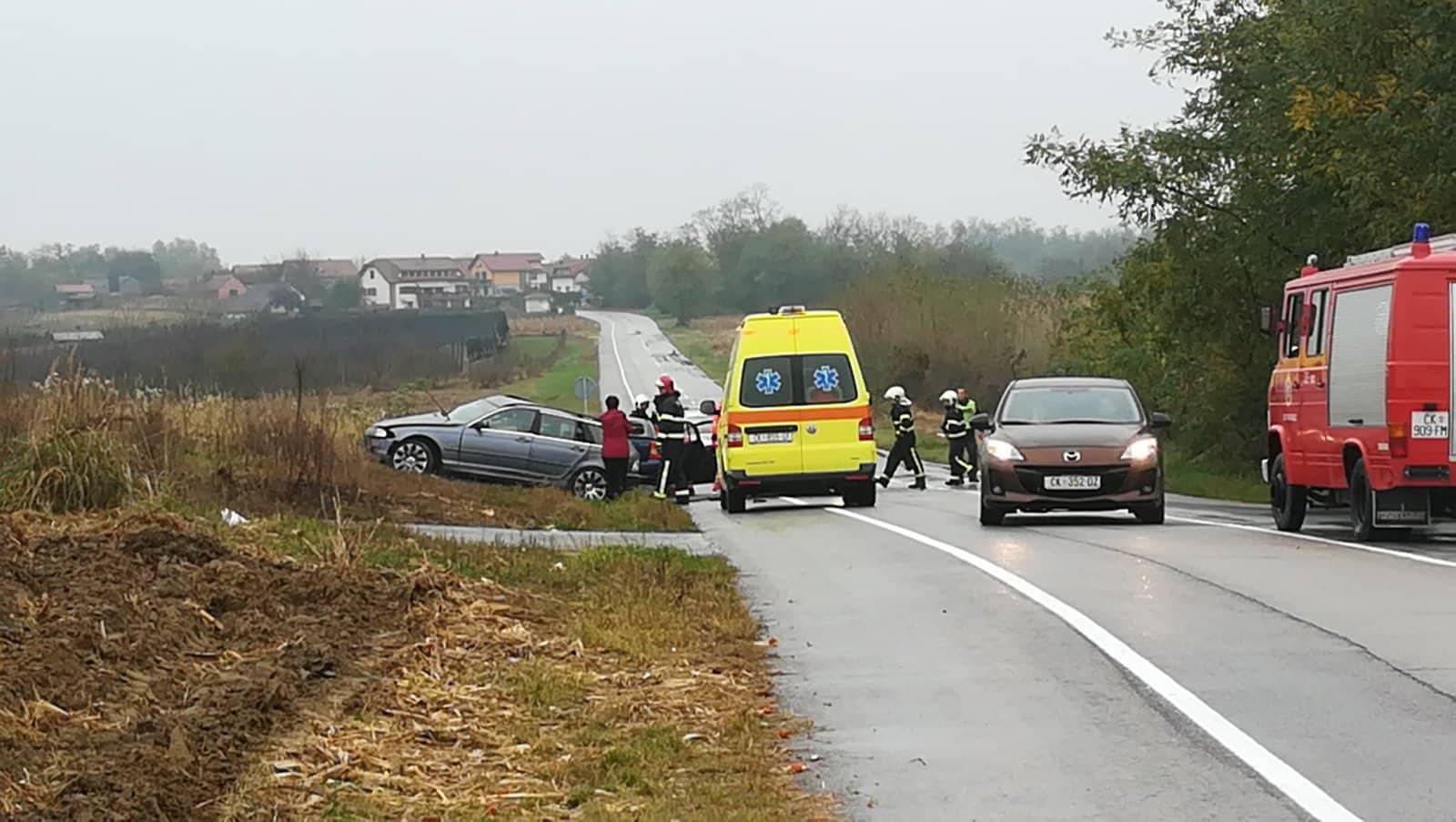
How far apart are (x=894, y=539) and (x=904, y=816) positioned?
12.1m

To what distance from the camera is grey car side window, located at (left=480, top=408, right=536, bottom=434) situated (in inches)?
1193

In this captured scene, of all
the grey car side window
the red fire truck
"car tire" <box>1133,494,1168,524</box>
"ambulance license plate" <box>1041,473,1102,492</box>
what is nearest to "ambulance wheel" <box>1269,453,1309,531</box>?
the red fire truck

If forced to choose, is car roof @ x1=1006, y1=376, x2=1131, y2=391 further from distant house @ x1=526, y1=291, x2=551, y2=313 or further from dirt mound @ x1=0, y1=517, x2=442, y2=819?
distant house @ x1=526, y1=291, x2=551, y2=313

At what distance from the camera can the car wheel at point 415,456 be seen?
29.7 m

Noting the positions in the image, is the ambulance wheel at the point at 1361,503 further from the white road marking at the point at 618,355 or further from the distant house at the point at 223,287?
the white road marking at the point at 618,355

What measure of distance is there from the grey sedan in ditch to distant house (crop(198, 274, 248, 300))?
45594mm

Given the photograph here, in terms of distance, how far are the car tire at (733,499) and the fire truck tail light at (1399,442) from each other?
9081 millimetres

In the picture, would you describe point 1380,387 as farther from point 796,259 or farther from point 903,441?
point 796,259

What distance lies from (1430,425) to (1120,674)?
8.56 meters

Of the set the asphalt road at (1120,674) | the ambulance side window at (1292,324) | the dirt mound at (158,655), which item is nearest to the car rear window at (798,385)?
the asphalt road at (1120,674)

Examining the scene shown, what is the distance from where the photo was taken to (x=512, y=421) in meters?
30.5

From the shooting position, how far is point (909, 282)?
73938mm

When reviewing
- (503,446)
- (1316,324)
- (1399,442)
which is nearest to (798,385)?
(1316,324)

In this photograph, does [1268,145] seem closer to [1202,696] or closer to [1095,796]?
[1202,696]
